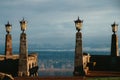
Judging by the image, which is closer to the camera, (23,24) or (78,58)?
(78,58)

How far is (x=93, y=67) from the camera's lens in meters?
48.3

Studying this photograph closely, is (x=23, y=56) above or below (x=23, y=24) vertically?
below

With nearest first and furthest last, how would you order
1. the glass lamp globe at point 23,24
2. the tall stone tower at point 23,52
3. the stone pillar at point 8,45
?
the tall stone tower at point 23,52
the glass lamp globe at point 23,24
the stone pillar at point 8,45

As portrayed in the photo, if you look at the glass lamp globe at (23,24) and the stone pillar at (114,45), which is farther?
the stone pillar at (114,45)

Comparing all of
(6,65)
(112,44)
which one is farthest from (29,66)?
(112,44)

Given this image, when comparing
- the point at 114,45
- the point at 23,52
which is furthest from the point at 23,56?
the point at 114,45

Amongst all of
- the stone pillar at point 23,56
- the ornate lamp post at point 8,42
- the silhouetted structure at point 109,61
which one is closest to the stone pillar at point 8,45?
the ornate lamp post at point 8,42

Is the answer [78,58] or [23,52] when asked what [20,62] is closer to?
[23,52]

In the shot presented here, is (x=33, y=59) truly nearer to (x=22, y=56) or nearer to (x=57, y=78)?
(x=22, y=56)

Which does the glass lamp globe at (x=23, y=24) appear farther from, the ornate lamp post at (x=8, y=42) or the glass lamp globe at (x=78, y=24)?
the ornate lamp post at (x=8, y=42)

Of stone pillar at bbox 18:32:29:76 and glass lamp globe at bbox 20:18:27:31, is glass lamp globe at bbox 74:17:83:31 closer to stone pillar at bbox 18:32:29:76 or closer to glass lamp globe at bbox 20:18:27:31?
glass lamp globe at bbox 20:18:27:31

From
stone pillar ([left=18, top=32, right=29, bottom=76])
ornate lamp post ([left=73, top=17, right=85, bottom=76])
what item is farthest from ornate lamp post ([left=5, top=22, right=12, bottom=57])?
ornate lamp post ([left=73, top=17, right=85, bottom=76])

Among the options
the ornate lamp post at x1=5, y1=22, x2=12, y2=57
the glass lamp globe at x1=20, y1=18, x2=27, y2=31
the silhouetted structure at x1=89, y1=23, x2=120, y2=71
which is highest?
the glass lamp globe at x1=20, y1=18, x2=27, y2=31

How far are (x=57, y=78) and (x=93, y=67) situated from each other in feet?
41.0
